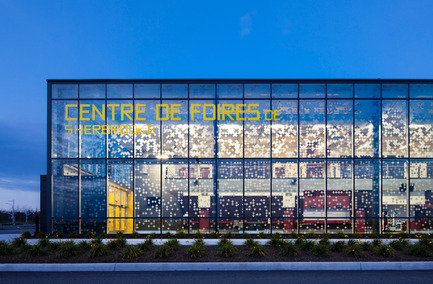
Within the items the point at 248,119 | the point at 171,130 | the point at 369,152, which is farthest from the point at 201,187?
the point at 369,152

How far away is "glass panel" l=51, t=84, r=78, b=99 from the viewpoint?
52.8 feet

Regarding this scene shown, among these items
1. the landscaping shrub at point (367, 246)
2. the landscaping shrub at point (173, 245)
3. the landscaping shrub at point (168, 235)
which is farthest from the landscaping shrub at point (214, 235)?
the landscaping shrub at point (367, 246)

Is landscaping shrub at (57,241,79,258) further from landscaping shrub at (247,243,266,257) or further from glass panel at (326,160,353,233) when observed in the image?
glass panel at (326,160,353,233)

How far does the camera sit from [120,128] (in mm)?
16062

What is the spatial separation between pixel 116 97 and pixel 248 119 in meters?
7.56

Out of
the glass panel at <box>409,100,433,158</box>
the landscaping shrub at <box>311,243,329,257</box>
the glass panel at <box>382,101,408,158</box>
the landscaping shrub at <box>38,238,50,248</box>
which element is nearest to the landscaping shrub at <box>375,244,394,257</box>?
the landscaping shrub at <box>311,243,329,257</box>

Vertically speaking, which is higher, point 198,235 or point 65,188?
point 65,188

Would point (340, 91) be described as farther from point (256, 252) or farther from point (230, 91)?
point (256, 252)

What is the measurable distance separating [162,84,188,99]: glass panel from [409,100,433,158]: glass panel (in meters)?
12.8

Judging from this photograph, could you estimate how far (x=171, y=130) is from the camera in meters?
16.1

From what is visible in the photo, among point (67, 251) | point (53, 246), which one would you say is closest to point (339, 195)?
point (67, 251)

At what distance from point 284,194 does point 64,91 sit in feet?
44.6

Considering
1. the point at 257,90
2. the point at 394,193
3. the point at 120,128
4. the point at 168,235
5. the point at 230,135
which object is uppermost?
the point at 257,90

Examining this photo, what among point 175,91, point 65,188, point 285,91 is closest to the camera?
point 65,188
